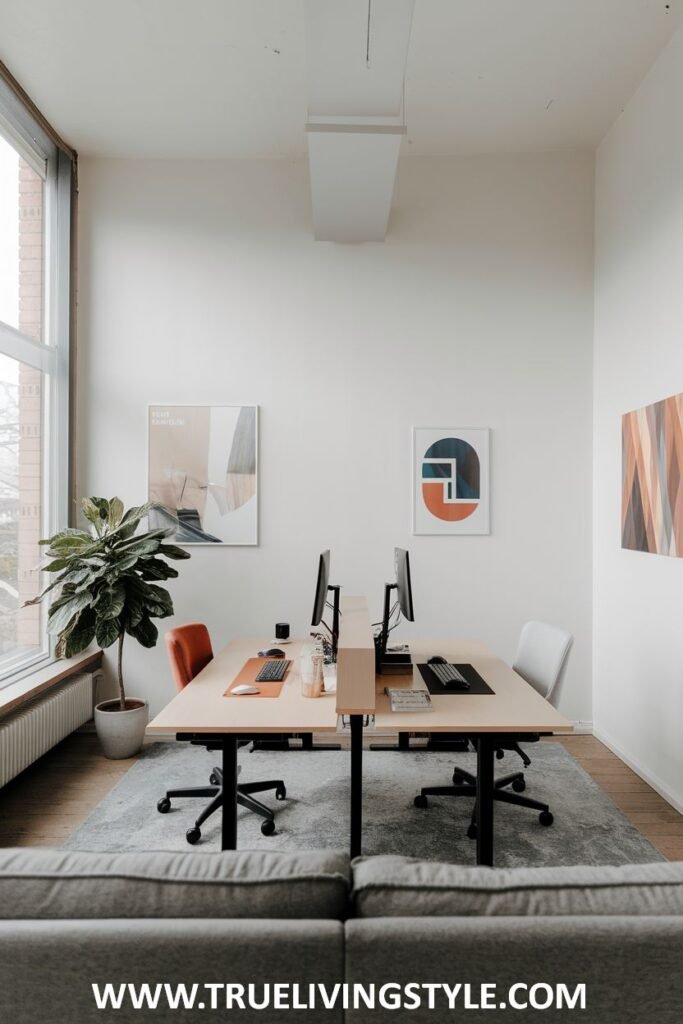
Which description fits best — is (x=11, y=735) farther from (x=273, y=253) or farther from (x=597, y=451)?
(x=597, y=451)

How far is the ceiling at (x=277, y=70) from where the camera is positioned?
3.11 metres

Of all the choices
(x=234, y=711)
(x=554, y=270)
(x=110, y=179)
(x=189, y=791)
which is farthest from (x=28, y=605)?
(x=554, y=270)

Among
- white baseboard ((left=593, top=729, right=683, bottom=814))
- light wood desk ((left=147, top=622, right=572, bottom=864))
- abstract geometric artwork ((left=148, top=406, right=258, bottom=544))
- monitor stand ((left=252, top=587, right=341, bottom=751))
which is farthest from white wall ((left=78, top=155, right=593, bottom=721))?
light wood desk ((left=147, top=622, right=572, bottom=864))

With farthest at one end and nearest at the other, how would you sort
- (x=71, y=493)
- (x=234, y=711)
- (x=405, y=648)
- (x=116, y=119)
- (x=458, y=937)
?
(x=71, y=493) < (x=116, y=119) < (x=405, y=648) < (x=234, y=711) < (x=458, y=937)

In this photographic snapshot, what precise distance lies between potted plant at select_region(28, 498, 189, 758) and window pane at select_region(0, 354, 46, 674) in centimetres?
15

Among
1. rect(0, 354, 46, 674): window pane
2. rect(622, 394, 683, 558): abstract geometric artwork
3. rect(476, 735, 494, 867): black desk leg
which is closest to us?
rect(476, 735, 494, 867): black desk leg

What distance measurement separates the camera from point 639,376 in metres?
3.71

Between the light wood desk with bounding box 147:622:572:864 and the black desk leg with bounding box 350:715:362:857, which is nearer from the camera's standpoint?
the light wood desk with bounding box 147:622:572:864

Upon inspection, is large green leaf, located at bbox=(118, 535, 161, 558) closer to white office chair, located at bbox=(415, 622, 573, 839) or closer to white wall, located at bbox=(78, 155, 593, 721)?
white wall, located at bbox=(78, 155, 593, 721)

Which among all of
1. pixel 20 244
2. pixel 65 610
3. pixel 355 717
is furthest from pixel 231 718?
pixel 20 244

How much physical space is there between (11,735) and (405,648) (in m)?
2.07

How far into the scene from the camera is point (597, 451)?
4.36 meters

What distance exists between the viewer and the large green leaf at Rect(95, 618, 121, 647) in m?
3.56

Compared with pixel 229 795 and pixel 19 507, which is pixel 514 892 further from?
pixel 19 507
